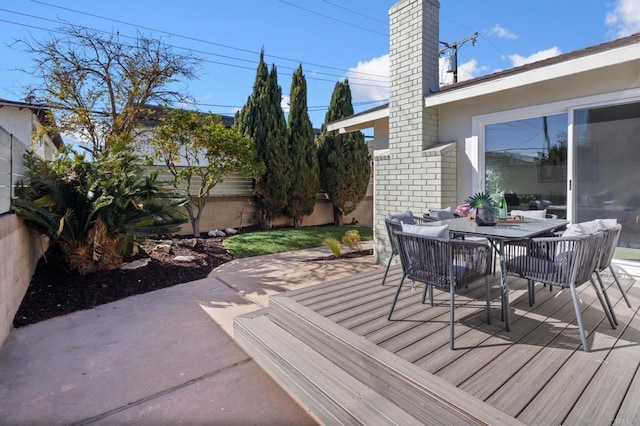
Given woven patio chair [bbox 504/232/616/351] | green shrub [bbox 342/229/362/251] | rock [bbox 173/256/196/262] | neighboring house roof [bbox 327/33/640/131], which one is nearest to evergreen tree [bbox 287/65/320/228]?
green shrub [bbox 342/229/362/251]

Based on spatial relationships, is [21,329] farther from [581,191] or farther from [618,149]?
[618,149]

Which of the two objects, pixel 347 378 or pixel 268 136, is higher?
pixel 268 136

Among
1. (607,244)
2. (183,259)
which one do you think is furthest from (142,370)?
(607,244)

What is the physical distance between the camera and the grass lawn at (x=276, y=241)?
7.42 m

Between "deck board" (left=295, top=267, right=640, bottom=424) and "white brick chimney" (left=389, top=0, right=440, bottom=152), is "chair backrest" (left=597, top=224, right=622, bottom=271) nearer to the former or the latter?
"deck board" (left=295, top=267, right=640, bottom=424)

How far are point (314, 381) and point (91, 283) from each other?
4.11m

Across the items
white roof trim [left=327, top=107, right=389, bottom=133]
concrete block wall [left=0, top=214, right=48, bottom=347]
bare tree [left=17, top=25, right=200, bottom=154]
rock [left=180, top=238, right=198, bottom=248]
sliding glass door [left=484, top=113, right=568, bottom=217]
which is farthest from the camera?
bare tree [left=17, top=25, right=200, bottom=154]

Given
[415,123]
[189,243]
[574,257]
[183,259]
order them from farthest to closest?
[189,243], [183,259], [415,123], [574,257]

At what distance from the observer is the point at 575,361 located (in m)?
2.21

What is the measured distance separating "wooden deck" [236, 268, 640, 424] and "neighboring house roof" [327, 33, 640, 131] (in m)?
2.55

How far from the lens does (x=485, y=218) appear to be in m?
3.45

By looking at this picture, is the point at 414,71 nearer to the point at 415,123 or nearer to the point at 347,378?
the point at 415,123

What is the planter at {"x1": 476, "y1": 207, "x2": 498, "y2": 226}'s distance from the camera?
343 centimetres

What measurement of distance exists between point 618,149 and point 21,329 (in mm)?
7032
